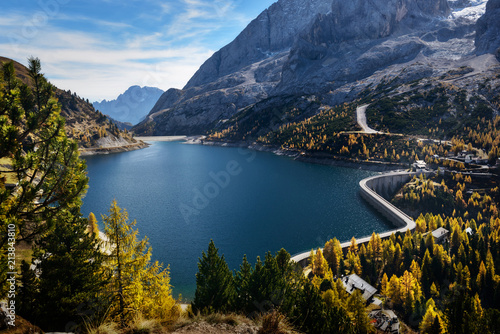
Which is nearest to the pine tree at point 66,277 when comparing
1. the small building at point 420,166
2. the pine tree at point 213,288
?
the pine tree at point 213,288

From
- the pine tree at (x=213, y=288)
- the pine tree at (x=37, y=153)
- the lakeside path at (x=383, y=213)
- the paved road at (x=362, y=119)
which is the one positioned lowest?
the lakeside path at (x=383, y=213)

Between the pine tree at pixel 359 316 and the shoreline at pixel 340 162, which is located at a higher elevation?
the shoreline at pixel 340 162

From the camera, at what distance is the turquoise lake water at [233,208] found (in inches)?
2189

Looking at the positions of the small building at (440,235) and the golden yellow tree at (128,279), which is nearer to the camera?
the golden yellow tree at (128,279)

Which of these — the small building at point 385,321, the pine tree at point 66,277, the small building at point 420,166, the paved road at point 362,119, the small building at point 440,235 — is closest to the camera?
the pine tree at point 66,277

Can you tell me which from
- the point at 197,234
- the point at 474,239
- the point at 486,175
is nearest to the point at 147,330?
the point at 197,234

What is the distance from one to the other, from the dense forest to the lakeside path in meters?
3.16

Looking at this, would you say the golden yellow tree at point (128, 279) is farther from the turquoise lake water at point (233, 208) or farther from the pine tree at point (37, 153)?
the turquoise lake water at point (233, 208)

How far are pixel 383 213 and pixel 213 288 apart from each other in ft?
Result: 221

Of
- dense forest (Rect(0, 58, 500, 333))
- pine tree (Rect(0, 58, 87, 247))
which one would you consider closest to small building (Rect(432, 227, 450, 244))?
dense forest (Rect(0, 58, 500, 333))

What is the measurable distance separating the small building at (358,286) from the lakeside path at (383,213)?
28.7ft

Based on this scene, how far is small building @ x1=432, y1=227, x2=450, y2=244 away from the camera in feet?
184

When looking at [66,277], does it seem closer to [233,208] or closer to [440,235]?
[233,208]

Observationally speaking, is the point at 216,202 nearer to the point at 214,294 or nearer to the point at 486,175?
the point at 214,294
